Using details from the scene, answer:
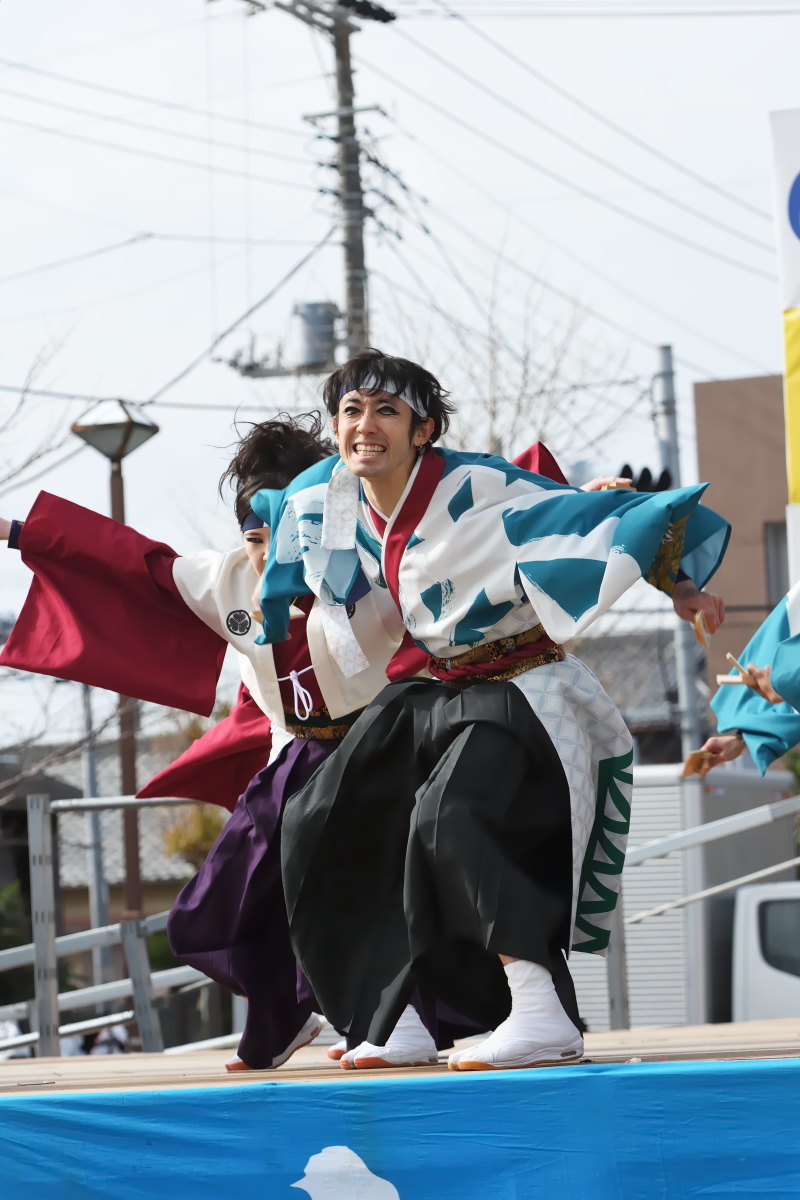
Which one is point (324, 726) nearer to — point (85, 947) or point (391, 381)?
point (391, 381)

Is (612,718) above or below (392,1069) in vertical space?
above

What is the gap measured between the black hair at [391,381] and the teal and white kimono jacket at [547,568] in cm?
12

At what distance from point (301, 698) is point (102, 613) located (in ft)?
1.82

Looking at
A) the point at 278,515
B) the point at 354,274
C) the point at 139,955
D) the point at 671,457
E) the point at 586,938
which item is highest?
the point at 354,274

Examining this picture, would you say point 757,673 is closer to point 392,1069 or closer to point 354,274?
point 392,1069

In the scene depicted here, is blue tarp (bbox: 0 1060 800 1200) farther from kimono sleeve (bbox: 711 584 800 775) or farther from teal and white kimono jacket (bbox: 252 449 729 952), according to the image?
kimono sleeve (bbox: 711 584 800 775)

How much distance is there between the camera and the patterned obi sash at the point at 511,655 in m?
3.10

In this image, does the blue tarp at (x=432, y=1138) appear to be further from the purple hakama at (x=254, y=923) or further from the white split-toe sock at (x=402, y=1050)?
the purple hakama at (x=254, y=923)

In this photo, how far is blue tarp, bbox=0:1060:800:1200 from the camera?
235 cm

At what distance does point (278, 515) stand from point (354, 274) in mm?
9352

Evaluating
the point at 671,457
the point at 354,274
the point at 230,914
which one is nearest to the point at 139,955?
the point at 230,914

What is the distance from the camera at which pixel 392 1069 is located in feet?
10.2

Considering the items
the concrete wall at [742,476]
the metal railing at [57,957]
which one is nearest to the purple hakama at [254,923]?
the metal railing at [57,957]

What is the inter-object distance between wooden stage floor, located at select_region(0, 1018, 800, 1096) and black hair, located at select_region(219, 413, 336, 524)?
136cm
